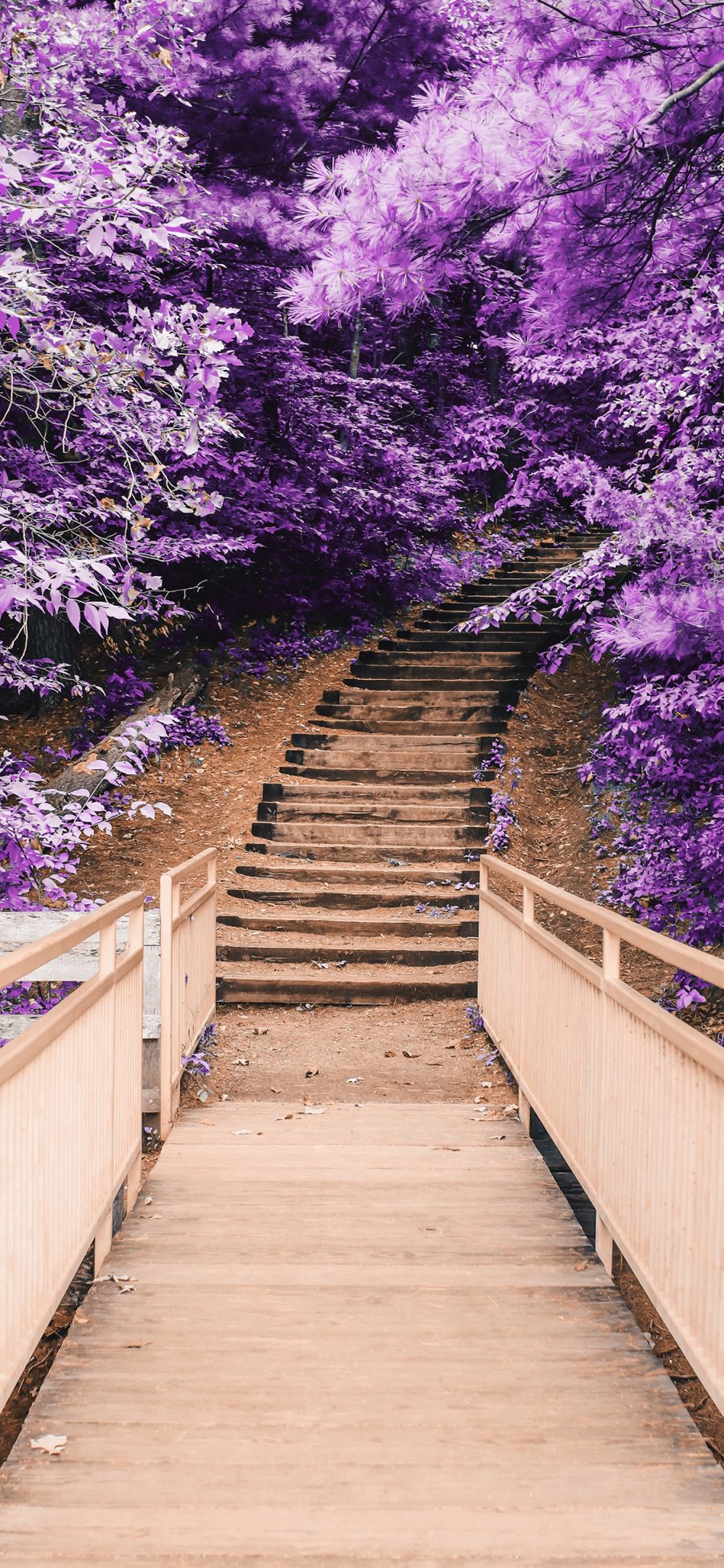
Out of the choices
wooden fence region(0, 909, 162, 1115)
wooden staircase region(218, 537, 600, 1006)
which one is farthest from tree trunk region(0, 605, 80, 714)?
wooden fence region(0, 909, 162, 1115)

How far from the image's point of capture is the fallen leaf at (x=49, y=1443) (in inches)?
82.0

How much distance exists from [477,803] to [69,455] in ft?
17.0

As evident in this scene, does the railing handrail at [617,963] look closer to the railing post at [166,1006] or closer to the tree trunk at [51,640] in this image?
the railing post at [166,1006]

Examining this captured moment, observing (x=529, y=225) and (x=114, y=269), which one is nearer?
(x=529, y=225)

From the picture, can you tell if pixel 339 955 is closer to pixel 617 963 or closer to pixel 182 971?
pixel 182 971

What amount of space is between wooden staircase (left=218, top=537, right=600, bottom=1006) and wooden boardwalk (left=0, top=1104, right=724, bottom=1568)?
3665 mm

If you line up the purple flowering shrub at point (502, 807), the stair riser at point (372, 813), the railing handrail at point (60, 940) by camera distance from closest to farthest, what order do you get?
the railing handrail at point (60, 940) → the purple flowering shrub at point (502, 807) → the stair riser at point (372, 813)

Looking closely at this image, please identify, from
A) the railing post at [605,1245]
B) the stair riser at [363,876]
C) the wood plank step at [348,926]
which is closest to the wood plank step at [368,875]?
the stair riser at [363,876]

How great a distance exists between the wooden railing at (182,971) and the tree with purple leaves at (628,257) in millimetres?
2516

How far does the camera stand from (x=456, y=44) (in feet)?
41.0

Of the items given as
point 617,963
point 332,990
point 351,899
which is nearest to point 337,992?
point 332,990

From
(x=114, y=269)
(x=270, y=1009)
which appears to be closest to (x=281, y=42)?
(x=114, y=269)

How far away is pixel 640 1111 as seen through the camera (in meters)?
2.60

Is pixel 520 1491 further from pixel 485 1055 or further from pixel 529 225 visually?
pixel 529 225
